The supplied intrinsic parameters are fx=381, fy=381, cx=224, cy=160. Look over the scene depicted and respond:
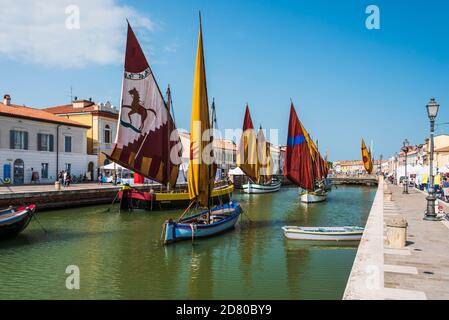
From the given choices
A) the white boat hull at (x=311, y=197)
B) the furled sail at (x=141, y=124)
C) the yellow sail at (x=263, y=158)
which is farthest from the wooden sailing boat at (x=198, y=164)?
the yellow sail at (x=263, y=158)

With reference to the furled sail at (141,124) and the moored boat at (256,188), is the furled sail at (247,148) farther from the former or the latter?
the furled sail at (141,124)

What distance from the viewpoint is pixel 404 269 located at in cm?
927

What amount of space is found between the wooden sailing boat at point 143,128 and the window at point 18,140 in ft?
62.9

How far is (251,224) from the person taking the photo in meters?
24.8

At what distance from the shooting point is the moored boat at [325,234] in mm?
18297

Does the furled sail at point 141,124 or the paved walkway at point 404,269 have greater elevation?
the furled sail at point 141,124

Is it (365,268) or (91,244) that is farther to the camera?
(91,244)

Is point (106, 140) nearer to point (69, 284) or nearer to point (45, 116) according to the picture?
point (45, 116)

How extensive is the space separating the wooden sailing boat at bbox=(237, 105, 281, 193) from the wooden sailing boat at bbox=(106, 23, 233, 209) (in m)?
18.9

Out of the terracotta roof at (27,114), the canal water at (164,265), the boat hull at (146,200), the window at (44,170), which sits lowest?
the canal water at (164,265)

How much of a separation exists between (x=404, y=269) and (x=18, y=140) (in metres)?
38.6

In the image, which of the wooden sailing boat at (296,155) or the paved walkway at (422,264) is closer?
the paved walkway at (422,264)
